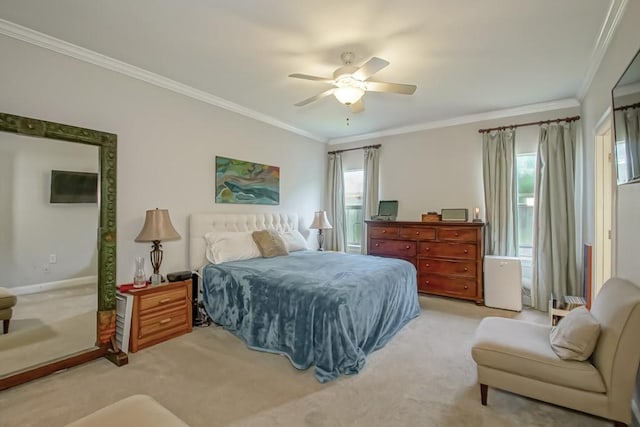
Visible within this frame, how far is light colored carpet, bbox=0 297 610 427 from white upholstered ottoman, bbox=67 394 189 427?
713 millimetres

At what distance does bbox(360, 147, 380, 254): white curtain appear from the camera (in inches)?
222

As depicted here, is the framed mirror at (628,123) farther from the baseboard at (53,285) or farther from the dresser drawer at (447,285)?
the baseboard at (53,285)

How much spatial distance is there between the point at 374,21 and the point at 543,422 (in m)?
3.08

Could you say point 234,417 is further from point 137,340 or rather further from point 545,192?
point 545,192

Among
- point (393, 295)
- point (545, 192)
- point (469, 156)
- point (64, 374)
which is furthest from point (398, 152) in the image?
point (64, 374)

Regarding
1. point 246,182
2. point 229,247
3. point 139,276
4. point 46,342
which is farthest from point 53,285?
point 246,182

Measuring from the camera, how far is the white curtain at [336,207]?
6004mm

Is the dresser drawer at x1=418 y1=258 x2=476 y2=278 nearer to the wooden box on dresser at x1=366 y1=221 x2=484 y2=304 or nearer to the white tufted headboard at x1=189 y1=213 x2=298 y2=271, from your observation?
the wooden box on dresser at x1=366 y1=221 x2=484 y2=304

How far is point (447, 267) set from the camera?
14.7 ft

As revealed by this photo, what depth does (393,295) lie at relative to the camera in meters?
3.27

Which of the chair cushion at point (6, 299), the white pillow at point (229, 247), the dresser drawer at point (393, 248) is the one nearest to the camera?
the chair cushion at point (6, 299)

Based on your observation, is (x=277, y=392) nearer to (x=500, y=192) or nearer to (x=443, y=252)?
(x=443, y=252)

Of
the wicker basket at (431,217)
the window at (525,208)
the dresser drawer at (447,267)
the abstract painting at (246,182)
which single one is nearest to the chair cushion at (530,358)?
the dresser drawer at (447,267)

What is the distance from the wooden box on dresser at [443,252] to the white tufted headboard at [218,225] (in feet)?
6.28
